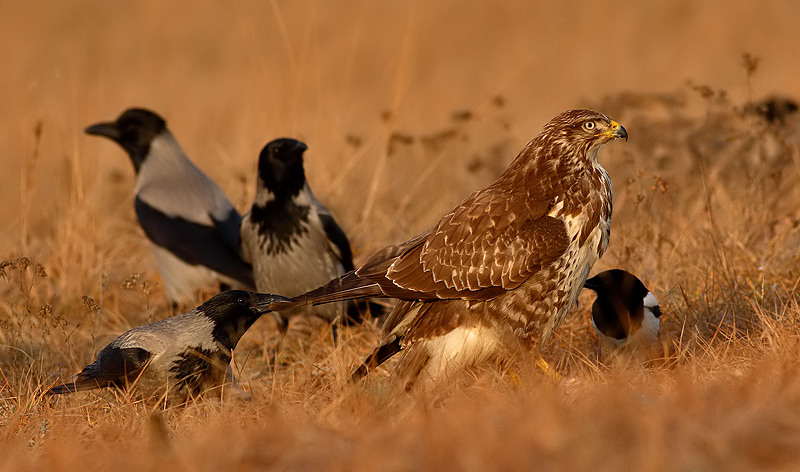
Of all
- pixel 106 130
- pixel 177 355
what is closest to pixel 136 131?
pixel 106 130

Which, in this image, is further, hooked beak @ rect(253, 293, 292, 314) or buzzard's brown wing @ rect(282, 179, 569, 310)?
hooked beak @ rect(253, 293, 292, 314)

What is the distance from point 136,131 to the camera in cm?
729

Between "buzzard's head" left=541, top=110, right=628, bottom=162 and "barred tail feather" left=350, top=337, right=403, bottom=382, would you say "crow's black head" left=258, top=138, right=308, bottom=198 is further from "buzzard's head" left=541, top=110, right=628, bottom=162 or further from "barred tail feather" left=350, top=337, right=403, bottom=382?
"buzzard's head" left=541, top=110, right=628, bottom=162

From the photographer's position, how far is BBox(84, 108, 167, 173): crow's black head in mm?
7273

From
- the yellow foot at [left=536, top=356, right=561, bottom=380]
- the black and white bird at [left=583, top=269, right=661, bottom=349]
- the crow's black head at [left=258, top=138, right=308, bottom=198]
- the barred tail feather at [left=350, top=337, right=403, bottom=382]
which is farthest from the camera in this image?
the crow's black head at [left=258, top=138, right=308, bottom=198]

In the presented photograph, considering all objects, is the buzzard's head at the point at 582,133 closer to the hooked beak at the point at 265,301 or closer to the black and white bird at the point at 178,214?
the hooked beak at the point at 265,301

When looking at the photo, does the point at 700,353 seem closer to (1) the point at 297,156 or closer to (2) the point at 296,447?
(2) the point at 296,447

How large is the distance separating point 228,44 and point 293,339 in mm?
11278

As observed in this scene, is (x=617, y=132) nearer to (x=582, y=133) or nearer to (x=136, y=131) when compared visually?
(x=582, y=133)

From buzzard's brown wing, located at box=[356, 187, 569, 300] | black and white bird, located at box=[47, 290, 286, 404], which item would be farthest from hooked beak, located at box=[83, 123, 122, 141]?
buzzard's brown wing, located at box=[356, 187, 569, 300]

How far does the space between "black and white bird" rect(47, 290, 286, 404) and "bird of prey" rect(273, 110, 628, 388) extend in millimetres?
559

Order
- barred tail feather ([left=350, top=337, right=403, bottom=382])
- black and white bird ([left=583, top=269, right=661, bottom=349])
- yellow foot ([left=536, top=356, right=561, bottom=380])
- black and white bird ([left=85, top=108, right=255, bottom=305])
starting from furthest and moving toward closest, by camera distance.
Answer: black and white bird ([left=85, top=108, right=255, bottom=305]), black and white bird ([left=583, top=269, right=661, bottom=349]), barred tail feather ([left=350, top=337, right=403, bottom=382]), yellow foot ([left=536, top=356, right=561, bottom=380])

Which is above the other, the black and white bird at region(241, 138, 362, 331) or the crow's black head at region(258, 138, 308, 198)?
the crow's black head at region(258, 138, 308, 198)

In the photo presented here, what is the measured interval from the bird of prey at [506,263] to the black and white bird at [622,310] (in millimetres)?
600
